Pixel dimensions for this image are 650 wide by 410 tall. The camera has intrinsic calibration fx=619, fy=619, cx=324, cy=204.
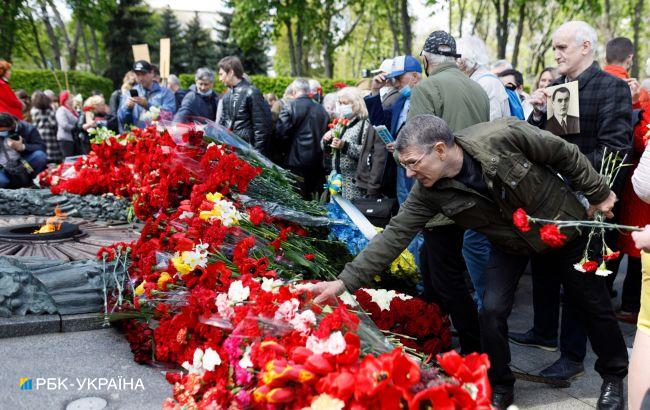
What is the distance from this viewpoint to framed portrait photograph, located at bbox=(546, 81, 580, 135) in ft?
12.5

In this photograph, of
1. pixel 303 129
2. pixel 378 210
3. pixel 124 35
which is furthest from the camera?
pixel 124 35

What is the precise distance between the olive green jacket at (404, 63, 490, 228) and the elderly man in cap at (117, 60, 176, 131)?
507 cm

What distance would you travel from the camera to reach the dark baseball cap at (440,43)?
420 centimetres

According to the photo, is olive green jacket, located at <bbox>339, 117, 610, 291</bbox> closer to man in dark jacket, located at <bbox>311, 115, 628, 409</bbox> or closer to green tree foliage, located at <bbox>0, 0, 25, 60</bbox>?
man in dark jacket, located at <bbox>311, 115, 628, 409</bbox>

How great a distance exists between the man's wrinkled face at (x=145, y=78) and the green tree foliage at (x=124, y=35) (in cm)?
2770

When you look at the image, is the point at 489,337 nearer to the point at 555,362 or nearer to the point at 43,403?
the point at 555,362

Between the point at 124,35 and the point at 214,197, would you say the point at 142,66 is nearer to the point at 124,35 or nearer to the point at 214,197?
the point at 214,197

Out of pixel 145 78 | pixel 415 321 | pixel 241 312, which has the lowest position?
pixel 415 321

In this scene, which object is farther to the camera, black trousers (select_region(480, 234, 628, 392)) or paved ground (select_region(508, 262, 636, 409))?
paved ground (select_region(508, 262, 636, 409))

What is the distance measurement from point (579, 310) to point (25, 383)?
2.88 metres

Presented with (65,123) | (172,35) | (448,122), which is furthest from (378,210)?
(172,35)

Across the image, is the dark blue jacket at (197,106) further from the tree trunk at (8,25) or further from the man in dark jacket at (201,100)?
the tree trunk at (8,25)

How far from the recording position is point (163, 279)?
353 cm

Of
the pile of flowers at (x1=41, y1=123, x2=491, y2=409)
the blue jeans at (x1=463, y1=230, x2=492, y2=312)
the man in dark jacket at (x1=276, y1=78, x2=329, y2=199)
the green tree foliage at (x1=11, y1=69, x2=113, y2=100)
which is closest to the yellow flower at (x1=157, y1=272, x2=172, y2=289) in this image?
the pile of flowers at (x1=41, y1=123, x2=491, y2=409)
